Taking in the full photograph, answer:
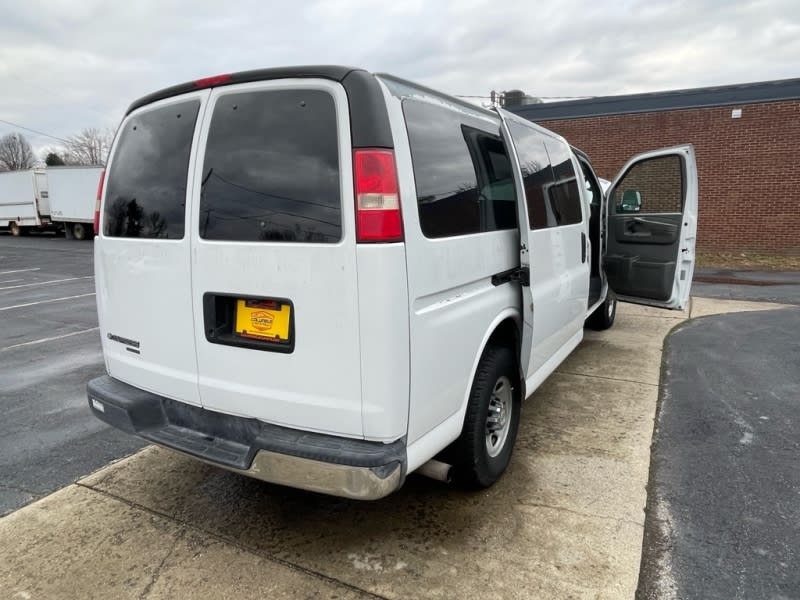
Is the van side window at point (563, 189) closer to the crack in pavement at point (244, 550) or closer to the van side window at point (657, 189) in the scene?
the van side window at point (657, 189)

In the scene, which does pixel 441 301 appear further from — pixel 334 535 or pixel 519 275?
pixel 334 535

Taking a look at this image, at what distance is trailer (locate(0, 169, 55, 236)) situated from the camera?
26.3 m

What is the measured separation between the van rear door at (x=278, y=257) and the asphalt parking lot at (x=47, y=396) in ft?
5.38

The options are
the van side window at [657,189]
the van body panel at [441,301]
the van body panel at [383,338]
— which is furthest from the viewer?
the van side window at [657,189]

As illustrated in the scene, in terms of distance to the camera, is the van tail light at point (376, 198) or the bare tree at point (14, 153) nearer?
the van tail light at point (376, 198)

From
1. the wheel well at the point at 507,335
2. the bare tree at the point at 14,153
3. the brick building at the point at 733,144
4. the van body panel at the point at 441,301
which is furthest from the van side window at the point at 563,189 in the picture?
the bare tree at the point at 14,153

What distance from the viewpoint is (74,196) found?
2484cm

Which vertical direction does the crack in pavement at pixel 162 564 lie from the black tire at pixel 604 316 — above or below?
below

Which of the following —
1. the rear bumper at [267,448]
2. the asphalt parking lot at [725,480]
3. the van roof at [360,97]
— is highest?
the van roof at [360,97]

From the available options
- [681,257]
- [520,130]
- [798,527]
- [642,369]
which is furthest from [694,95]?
[798,527]

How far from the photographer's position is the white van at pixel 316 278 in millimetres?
2170

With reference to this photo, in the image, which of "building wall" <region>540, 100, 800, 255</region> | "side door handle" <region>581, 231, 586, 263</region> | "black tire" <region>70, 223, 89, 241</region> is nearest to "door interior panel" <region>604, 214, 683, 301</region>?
"side door handle" <region>581, 231, 586, 263</region>

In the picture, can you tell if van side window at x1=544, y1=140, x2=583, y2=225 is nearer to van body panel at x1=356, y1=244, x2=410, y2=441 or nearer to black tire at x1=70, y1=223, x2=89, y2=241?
van body panel at x1=356, y1=244, x2=410, y2=441

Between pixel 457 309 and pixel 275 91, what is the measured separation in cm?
125
